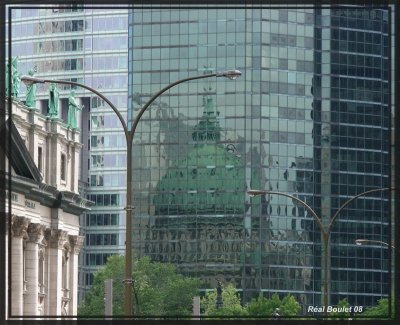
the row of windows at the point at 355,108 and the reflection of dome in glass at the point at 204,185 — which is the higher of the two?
the row of windows at the point at 355,108

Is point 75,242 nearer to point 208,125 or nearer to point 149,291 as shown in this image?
point 149,291

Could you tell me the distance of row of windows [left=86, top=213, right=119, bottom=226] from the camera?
197000mm

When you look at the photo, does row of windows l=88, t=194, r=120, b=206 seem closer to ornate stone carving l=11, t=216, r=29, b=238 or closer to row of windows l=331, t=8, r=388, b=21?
row of windows l=331, t=8, r=388, b=21

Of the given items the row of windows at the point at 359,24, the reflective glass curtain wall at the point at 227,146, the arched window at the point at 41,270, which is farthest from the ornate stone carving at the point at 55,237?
the row of windows at the point at 359,24

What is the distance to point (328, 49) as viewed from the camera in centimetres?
19600

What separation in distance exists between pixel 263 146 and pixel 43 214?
74929 mm

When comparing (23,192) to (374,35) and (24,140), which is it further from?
(374,35)

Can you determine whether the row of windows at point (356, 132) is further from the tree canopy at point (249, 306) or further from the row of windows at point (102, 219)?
the row of windows at point (102, 219)

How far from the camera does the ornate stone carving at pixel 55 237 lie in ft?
392

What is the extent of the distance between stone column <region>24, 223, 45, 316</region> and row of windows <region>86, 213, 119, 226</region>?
81901 mm

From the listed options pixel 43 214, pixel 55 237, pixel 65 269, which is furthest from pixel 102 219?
pixel 43 214

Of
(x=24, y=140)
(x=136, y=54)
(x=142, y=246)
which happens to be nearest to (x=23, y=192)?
(x=24, y=140)

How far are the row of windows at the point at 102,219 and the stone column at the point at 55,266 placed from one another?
75.1 m

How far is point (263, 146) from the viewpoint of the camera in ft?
626
